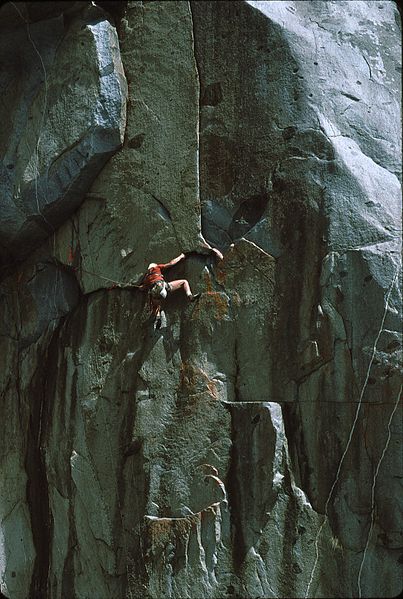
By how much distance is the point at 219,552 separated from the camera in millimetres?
3234

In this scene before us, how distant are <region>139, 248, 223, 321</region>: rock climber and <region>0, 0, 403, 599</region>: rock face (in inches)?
1.5

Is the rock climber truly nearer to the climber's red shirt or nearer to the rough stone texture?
the climber's red shirt

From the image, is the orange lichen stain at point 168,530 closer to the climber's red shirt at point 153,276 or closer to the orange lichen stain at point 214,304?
the orange lichen stain at point 214,304

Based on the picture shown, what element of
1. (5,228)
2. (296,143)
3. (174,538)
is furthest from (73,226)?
(174,538)

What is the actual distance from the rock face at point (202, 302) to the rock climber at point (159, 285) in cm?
4

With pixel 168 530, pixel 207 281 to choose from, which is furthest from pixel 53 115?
pixel 168 530

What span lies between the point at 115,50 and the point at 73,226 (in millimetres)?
698

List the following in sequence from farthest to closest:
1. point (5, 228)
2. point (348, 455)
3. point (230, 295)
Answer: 1. point (5, 228)
2. point (230, 295)
3. point (348, 455)

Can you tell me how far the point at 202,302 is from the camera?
3463mm

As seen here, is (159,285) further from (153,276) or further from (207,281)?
(207,281)

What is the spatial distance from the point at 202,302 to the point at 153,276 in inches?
7.7

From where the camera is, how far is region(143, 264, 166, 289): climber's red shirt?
11.4 feet

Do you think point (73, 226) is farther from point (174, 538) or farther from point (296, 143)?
point (174, 538)

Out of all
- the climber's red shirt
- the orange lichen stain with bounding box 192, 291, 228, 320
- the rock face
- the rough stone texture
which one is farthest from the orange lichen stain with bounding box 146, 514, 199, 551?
the rough stone texture
